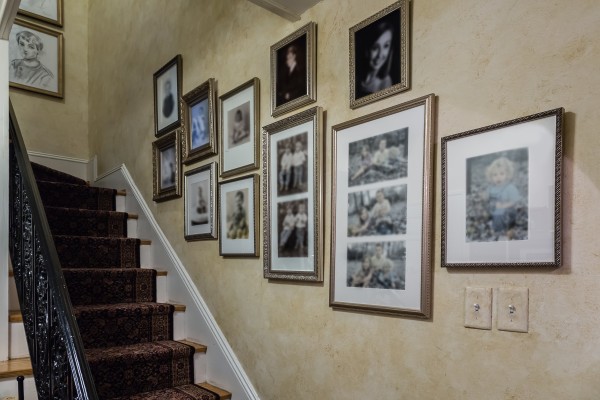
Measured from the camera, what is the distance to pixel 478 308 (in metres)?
1.42

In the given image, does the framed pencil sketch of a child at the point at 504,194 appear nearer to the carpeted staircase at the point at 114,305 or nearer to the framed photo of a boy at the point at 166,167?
the carpeted staircase at the point at 114,305

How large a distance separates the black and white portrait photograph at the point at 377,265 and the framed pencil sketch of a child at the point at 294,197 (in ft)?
0.66

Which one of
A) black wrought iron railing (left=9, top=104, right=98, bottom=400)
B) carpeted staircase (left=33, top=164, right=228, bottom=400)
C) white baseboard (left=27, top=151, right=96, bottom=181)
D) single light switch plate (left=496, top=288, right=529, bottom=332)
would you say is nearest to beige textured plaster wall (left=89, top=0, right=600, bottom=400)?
single light switch plate (left=496, top=288, right=529, bottom=332)

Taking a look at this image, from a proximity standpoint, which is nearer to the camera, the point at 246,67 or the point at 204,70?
the point at 246,67

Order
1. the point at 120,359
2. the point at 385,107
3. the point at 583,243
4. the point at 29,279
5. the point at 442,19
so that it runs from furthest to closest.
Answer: the point at 120,359 → the point at 29,279 → the point at 385,107 → the point at 442,19 → the point at 583,243

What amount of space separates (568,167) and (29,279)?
2209mm

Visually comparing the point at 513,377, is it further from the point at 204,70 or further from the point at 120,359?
the point at 204,70

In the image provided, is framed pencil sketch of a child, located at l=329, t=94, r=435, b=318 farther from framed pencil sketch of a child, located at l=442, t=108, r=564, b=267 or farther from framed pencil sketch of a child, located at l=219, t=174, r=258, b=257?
framed pencil sketch of a child, located at l=219, t=174, r=258, b=257

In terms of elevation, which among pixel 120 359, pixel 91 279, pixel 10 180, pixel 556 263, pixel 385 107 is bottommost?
pixel 120 359

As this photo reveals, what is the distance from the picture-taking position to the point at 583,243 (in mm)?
1219

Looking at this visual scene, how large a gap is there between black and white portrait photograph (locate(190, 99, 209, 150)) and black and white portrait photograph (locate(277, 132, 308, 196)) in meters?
0.72

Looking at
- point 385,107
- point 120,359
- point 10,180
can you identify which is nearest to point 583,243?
point 385,107

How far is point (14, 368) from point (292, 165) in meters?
1.57

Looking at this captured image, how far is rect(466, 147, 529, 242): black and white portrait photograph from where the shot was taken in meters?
1.34
